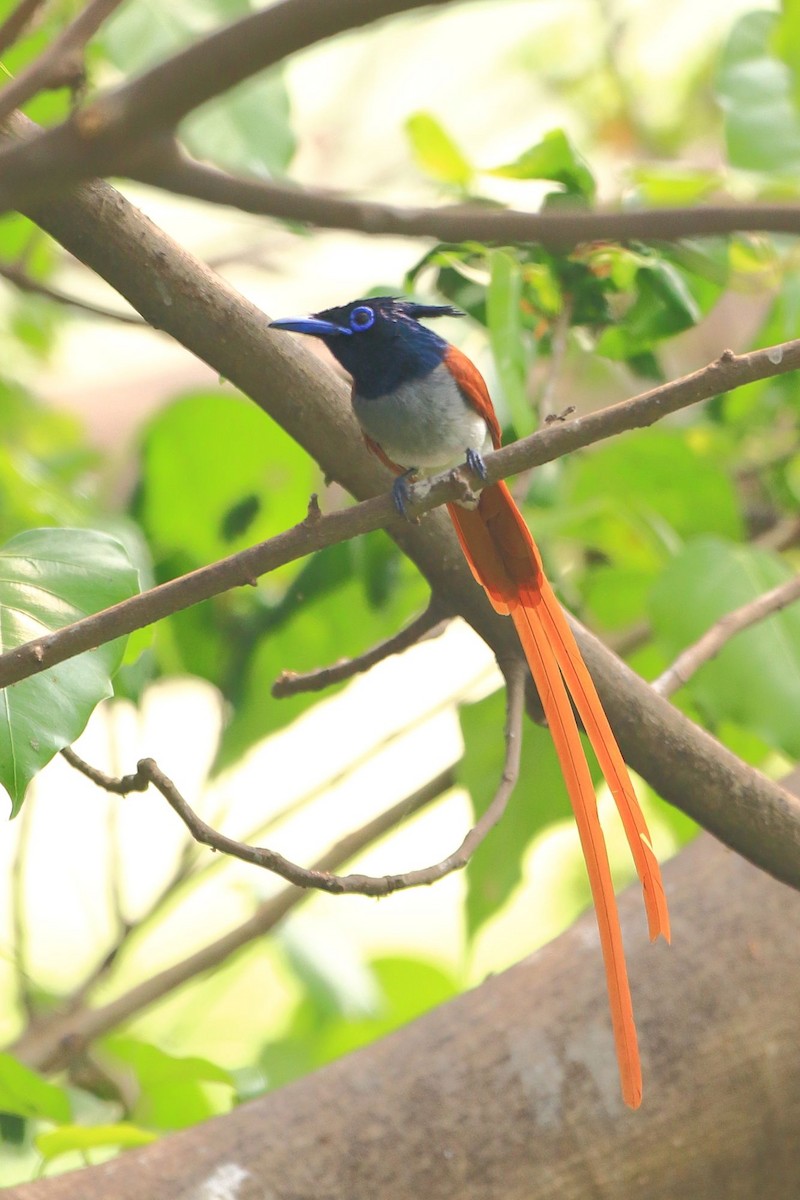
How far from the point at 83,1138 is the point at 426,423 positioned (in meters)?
0.59

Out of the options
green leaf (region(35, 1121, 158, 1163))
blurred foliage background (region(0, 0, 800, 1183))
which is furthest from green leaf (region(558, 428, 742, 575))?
green leaf (region(35, 1121, 158, 1163))

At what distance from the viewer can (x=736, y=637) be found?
1.12 metres

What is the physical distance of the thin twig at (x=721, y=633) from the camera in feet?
3.27

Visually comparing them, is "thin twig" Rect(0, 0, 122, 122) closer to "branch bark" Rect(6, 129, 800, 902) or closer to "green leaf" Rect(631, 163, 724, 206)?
"branch bark" Rect(6, 129, 800, 902)

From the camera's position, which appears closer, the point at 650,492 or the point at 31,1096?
the point at 31,1096

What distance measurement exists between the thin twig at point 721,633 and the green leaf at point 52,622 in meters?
0.44

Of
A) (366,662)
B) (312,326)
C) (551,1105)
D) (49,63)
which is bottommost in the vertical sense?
(551,1105)

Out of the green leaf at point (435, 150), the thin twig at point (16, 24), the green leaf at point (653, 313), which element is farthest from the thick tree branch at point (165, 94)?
the green leaf at point (435, 150)

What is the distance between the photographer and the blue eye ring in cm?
103

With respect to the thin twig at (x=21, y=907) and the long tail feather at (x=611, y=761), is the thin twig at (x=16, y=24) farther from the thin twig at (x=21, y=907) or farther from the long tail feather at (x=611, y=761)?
the thin twig at (x=21, y=907)

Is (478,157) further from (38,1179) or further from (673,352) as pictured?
(38,1179)

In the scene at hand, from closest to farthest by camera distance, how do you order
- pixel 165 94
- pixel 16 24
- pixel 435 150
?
pixel 165 94, pixel 16 24, pixel 435 150

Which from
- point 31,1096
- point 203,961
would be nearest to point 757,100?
point 203,961

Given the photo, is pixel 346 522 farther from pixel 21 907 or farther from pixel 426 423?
pixel 21 907
